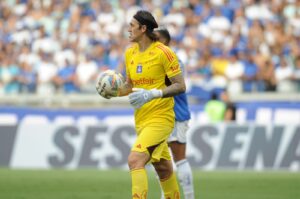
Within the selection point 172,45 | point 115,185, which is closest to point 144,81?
point 115,185

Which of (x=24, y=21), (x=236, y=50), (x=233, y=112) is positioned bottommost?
(x=233, y=112)

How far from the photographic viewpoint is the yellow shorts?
9164 millimetres

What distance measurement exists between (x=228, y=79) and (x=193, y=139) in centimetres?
397

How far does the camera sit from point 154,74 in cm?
946

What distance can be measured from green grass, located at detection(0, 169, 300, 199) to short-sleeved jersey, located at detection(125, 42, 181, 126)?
3.65 m

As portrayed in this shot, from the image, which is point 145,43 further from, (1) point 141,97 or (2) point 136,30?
(1) point 141,97

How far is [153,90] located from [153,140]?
0.56 m

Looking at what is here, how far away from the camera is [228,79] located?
23.0m

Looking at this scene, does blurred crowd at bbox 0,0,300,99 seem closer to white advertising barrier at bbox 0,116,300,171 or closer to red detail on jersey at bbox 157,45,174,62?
white advertising barrier at bbox 0,116,300,171

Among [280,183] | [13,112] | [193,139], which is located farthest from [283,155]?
[13,112]

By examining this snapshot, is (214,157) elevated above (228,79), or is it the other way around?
(228,79)

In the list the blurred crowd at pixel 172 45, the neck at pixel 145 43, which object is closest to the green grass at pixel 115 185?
the neck at pixel 145 43

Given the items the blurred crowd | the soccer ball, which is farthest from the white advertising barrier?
the soccer ball

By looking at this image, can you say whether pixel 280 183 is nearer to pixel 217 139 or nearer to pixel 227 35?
pixel 217 139
